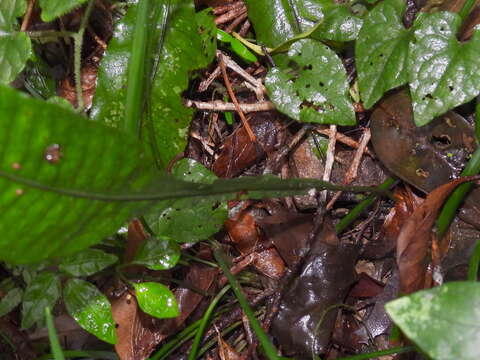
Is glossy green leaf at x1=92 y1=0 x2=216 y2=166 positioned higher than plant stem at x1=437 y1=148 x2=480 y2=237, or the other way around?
glossy green leaf at x1=92 y1=0 x2=216 y2=166

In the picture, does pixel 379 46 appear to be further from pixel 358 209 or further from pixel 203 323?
pixel 203 323

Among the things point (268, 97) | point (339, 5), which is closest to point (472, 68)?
point (339, 5)

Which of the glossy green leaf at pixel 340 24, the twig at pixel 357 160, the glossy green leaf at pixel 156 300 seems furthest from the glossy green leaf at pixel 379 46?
the glossy green leaf at pixel 156 300

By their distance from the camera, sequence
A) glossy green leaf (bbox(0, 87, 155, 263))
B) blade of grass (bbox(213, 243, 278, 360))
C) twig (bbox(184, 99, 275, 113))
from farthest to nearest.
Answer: twig (bbox(184, 99, 275, 113)), blade of grass (bbox(213, 243, 278, 360)), glossy green leaf (bbox(0, 87, 155, 263))

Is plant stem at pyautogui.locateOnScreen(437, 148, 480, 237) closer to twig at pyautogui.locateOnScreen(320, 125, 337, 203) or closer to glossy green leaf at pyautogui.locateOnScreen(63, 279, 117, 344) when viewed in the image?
twig at pyautogui.locateOnScreen(320, 125, 337, 203)

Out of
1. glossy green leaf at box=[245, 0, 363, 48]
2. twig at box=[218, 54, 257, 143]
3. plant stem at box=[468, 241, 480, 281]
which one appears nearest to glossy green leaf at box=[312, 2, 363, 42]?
glossy green leaf at box=[245, 0, 363, 48]
